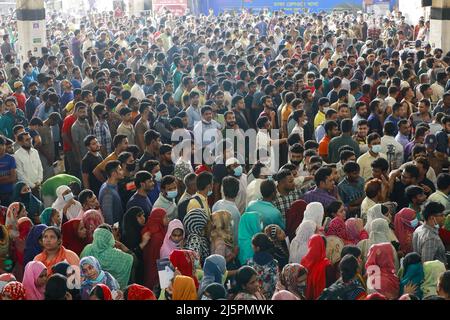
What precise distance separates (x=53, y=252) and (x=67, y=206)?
1.25 meters

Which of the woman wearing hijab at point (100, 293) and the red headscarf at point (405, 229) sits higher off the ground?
the woman wearing hijab at point (100, 293)

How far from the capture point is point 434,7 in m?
21.0

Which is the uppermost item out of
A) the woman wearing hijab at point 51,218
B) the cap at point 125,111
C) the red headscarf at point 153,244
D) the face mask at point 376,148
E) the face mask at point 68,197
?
the cap at point 125,111

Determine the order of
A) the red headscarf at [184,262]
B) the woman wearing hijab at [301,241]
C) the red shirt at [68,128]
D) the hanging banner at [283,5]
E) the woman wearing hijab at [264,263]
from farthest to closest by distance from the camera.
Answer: the hanging banner at [283,5]
the red shirt at [68,128]
the woman wearing hijab at [301,241]
the red headscarf at [184,262]
the woman wearing hijab at [264,263]

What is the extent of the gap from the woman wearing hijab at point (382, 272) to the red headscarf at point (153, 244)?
6.14 feet

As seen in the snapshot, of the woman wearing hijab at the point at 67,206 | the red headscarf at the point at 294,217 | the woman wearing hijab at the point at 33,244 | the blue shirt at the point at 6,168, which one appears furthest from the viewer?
the blue shirt at the point at 6,168

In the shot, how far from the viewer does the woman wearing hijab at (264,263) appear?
6.93m

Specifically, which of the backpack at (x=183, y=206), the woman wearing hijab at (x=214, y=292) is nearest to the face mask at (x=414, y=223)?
the backpack at (x=183, y=206)

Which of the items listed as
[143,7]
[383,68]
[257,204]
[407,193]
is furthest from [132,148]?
[143,7]

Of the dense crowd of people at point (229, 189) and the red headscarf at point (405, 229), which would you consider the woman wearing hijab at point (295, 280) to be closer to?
the dense crowd of people at point (229, 189)

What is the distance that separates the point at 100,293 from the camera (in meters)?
6.39

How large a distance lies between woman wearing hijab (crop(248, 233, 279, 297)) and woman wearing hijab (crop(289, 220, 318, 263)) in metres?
0.37

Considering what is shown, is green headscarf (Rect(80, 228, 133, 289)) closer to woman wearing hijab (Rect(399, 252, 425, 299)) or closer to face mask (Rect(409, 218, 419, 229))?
woman wearing hijab (Rect(399, 252, 425, 299))

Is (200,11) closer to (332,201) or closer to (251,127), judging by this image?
(251,127)
